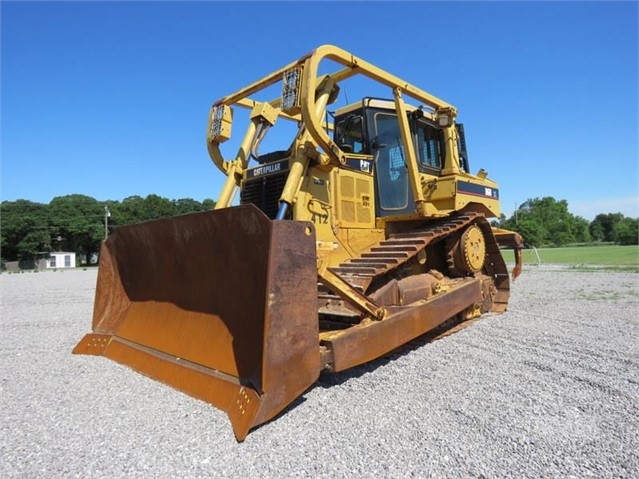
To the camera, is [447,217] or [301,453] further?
[447,217]

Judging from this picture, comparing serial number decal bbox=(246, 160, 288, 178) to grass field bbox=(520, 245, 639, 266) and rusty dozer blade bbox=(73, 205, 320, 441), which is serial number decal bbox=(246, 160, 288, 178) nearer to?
rusty dozer blade bbox=(73, 205, 320, 441)

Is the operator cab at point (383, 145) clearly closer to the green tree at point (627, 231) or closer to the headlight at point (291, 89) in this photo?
the headlight at point (291, 89)

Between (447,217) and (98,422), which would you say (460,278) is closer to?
(447,217)

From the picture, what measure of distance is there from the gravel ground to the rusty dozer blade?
0.73 feet

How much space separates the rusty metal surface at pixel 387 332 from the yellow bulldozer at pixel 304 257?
0.06 feet

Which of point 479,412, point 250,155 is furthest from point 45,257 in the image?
point 479,412

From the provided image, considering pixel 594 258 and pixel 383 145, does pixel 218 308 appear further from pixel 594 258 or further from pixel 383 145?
pixel 594 258

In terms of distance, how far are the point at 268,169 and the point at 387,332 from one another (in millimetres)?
2717

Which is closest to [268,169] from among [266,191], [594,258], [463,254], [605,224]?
[266,191]

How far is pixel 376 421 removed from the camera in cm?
305

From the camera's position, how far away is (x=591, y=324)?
20.7ft

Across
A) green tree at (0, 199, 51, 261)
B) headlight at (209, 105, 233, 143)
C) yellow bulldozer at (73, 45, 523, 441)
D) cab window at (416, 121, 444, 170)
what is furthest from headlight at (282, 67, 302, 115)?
green tree at (0, 199, 51, 261)

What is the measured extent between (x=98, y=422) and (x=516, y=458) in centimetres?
296

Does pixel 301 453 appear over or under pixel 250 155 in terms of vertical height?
under
